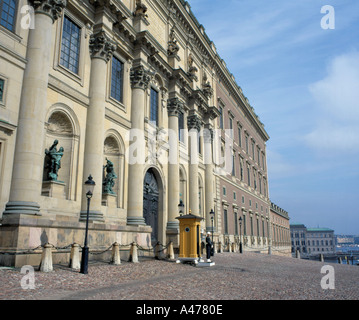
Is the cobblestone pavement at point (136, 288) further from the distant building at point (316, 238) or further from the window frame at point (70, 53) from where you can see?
the distant building at point (316, 238)

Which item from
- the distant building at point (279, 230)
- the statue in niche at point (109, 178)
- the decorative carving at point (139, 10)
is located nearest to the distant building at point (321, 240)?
the distant building at point (279, 230)

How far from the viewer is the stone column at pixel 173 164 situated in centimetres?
2658

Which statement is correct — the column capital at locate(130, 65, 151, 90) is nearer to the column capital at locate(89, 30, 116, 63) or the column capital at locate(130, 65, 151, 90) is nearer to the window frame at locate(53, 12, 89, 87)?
the column capital at locate(89, 30, 116, 63)

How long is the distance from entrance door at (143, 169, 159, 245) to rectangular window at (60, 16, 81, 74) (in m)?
9.68

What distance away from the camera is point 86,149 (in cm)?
1820

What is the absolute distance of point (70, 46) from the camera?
60.1ft

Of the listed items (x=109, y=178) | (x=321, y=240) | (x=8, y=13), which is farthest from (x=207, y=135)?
(x=321, y=240)

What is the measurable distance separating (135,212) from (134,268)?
23.2ft

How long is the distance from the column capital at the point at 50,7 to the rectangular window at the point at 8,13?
897mm

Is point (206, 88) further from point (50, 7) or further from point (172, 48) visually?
point (50, 7)

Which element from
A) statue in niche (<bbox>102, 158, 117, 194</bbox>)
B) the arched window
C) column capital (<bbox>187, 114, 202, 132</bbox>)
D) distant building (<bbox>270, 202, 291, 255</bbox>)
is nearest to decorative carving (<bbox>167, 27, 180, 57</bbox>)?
column capital (<bbox>187, 114, 202, 132</bbox>)

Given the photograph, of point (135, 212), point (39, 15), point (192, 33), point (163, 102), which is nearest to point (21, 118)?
point (39, 15)
